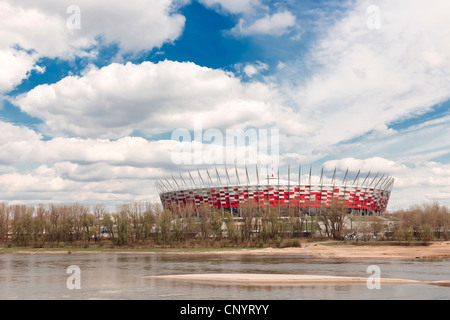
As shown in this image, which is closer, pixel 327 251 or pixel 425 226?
pixel 327 251

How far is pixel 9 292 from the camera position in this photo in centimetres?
3831

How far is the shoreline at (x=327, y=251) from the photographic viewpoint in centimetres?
7500

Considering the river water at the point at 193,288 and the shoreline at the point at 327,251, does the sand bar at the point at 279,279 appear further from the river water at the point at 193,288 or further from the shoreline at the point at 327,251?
the shoreline at the point at 327,251

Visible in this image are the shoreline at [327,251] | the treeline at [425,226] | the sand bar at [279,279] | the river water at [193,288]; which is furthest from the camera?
the treeline at [425,226]

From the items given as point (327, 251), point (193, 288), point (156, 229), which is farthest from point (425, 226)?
point (193, 288)

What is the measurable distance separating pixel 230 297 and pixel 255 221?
7616cm

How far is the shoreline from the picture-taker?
75000 mm

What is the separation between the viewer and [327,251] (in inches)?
3359

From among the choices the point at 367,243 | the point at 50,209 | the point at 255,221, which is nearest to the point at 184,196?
the point at 50,209

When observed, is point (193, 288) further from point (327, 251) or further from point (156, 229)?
point (156, 229)

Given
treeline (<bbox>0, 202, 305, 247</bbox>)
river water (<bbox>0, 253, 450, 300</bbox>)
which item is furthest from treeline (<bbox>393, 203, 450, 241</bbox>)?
river water (<bbox>0, 253, 450, 300</bbox>)

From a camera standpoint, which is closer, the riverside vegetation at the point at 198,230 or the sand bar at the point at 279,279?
the sand bar at the point at 279,279

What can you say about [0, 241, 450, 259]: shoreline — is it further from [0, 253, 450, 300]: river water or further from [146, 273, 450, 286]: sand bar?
[146, 273, 450, 286]: sand bar

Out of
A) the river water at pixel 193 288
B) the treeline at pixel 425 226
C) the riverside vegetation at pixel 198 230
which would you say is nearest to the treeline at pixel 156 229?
the riverside vegetation at pixel 198 230
